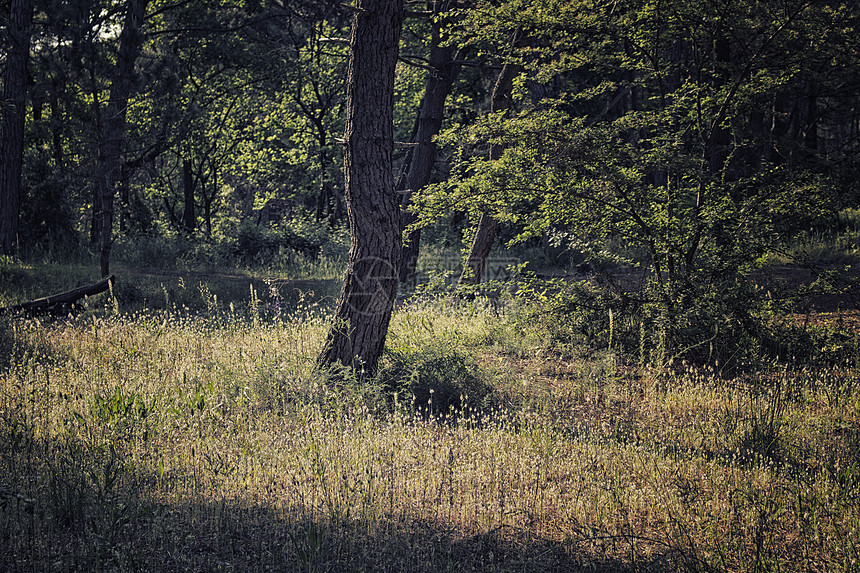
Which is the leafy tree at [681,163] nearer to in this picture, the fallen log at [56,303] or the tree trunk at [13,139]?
the fallen log at [56,303]

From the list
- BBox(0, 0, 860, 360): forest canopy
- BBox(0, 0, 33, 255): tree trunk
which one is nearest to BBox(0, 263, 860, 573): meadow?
BBox(0, 0, 860, 360): forest canopy

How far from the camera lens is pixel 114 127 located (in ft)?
45.0

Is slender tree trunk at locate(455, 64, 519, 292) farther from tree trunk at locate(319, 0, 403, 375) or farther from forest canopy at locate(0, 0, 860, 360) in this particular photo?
tree trunk at locate(319, 0, 403, 375)

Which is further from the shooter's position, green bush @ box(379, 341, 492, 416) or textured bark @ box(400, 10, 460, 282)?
textured bark @ box(400, 10, 460, 282)

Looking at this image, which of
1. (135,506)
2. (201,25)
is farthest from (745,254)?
(201,25)

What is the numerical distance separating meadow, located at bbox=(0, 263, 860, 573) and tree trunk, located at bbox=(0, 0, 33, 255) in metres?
8.77

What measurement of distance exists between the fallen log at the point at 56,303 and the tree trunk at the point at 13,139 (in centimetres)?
614

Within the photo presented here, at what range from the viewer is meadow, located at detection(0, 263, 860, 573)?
143 inches

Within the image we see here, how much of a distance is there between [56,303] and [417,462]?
7952 millimetres

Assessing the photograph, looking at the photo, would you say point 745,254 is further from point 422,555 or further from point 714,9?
point 422,555

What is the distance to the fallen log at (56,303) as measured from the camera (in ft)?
31.4

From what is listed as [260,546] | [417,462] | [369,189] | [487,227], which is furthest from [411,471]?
[487,227]

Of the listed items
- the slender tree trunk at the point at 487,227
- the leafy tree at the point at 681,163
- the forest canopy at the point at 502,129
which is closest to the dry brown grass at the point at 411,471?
the leafy tree at the point at 681,163

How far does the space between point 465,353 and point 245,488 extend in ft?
11.4
